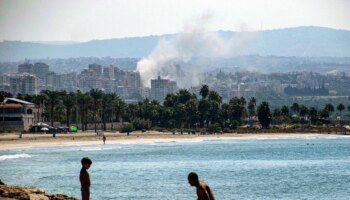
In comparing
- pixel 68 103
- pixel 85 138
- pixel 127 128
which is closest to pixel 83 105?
pixel 68 103

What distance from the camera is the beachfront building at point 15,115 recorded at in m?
166

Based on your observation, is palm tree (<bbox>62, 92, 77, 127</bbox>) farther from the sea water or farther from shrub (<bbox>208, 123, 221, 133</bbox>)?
the sea water

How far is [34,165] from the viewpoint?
78812mm

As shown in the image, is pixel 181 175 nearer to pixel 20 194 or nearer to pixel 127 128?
pixel 20 194

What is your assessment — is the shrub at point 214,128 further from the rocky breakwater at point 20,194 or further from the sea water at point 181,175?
the rocky breakwater at point 20,194

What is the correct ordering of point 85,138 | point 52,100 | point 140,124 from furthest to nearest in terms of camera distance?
point 52,100
point 140,124
point 85,138

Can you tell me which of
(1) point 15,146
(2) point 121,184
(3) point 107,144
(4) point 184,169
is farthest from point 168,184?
(3) point 107,144

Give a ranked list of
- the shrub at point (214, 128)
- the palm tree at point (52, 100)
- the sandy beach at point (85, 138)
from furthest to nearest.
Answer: the shrub at point (214, 128) → the palm tree at point (52, 100) → the sandy beach at point (85, 138)

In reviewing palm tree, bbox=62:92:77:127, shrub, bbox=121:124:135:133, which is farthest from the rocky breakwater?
palm tree, bbox=62:92:77:127

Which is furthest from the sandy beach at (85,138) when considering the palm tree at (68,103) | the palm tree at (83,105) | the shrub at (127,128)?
the palm tree at (68,103)

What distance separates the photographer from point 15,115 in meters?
169

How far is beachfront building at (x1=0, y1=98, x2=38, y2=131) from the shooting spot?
16626cm

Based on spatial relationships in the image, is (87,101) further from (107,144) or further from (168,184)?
(168,184)

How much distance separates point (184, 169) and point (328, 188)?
2130cm
